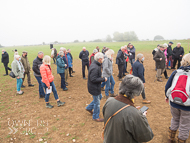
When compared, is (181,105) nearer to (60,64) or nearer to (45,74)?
(45,74)

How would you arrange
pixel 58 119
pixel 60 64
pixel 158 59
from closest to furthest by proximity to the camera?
pixel 58 119, pixel 60 64, pixel 158 59

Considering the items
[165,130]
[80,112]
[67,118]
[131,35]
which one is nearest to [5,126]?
[67,118]

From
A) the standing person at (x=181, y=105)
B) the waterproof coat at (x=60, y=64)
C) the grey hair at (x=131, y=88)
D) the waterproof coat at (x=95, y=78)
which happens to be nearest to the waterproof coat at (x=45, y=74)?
the waterproof coat at (x=60, y=64)

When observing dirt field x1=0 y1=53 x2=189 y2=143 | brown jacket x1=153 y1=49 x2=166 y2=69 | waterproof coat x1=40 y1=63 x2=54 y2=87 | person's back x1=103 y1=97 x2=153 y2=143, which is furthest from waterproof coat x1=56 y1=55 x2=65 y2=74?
brown jacket x1=153 y1=49 x2=166 y2=69

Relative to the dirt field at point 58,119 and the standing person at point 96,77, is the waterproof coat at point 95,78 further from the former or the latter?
the dirt field at point 58,119

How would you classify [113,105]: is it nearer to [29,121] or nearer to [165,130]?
[165,130]

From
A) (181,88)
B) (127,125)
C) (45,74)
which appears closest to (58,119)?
(45,74)

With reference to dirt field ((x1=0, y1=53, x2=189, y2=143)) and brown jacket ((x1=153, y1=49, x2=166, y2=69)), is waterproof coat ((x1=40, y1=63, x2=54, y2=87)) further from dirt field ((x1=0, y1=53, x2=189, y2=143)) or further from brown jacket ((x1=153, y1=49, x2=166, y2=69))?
brown jacket ((x1=153, y1=49, x2=166, y2=69))

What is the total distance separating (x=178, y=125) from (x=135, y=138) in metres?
2.14

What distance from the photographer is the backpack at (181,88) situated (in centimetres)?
260

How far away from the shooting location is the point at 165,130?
388cm

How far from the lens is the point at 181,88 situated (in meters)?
2.64

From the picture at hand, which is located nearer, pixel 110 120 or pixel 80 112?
pixel 110 120

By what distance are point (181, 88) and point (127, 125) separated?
1.79m
